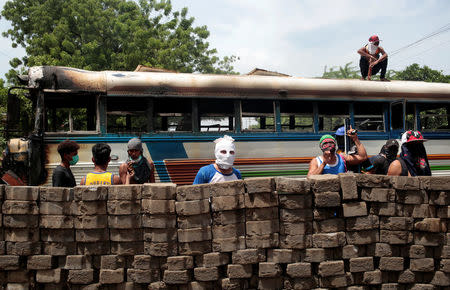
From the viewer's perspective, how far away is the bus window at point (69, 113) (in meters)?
6.92

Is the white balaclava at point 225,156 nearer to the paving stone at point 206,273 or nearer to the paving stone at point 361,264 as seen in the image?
the paving stone at point 206,273

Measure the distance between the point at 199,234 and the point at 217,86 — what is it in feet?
16.3

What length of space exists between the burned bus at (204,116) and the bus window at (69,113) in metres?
0.02

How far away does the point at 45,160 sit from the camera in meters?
6.69

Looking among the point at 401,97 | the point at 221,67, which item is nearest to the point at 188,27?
the point at 221,67

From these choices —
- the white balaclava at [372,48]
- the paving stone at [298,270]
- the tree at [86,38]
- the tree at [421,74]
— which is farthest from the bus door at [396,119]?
the tree at [421,74]

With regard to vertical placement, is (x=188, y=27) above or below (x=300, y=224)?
above

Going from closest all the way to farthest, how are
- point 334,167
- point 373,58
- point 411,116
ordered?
point 334,167
point 411,116
point 373,58

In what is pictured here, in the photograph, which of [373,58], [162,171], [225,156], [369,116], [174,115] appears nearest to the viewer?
[225,156]

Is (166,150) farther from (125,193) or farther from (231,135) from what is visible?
(125,193)

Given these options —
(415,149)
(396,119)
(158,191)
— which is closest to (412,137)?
(415,149)

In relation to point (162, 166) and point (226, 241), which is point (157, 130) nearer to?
point (162, 166)

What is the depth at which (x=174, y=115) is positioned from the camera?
7516mm

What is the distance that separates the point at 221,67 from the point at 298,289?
1118 inches
